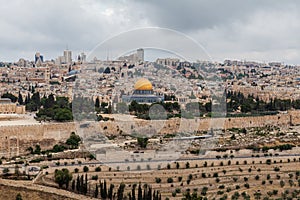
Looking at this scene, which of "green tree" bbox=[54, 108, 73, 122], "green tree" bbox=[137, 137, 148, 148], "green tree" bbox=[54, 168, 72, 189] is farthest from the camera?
"green tree" bbox=[54, 108, 73, 122]

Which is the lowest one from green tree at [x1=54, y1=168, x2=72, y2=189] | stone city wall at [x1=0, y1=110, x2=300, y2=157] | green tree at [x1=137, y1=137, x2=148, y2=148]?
green tree at [x1=54, y1=168, x2=72, y2=189]

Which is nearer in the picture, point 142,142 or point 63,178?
point 63,178

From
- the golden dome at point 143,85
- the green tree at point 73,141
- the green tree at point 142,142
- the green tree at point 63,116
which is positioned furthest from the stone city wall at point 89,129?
the golden dome at point 143,85

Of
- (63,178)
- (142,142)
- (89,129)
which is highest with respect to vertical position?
(89,129)

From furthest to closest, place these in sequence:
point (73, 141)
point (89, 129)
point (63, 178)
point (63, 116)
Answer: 1. point (63, 116)
2. point (89, 129)
3. point (73, 141)
4. point (63, 178)

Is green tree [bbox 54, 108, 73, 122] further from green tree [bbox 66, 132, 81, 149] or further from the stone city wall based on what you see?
green tree [bbox 66, 132, 81, 149]

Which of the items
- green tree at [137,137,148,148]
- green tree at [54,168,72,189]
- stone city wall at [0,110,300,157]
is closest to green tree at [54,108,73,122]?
stone city wall at [0,110,300,157]

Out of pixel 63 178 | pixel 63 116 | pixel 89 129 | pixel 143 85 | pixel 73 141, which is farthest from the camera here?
pixel 143 85

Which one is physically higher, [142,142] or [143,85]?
[143,85]

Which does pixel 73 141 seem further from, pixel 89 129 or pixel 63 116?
pixel 63 116

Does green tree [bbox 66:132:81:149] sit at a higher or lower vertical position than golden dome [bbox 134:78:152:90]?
lower

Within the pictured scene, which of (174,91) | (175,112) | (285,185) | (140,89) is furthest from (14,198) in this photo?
(174,91)

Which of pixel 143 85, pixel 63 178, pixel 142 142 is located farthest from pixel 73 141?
pixel 143 85
